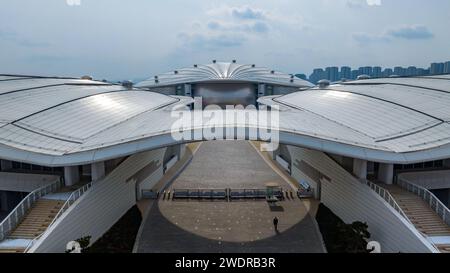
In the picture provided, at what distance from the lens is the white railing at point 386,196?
53.9 ft

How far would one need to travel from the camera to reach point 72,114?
2425 centimetres

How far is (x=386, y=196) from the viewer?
18.2 meters

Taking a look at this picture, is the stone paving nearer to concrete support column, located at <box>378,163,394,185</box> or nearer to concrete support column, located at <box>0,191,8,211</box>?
concrete support column, located at <box>378,163,394,185</box>

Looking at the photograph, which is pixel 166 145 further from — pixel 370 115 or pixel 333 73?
pixel 333 73

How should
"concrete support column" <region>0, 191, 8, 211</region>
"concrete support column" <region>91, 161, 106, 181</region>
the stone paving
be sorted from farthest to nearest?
"concrete support column" <region>0, 191, 8, 211</region> → "concrete support column" <region>91, 161, 106, 181</region> → the stone paving

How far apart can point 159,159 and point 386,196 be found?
1897 centimetres

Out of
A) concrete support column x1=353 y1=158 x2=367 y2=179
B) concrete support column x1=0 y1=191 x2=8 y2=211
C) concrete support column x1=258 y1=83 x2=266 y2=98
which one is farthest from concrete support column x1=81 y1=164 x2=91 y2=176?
concrete support column x1=258 y1=83 x2=266 y2=98

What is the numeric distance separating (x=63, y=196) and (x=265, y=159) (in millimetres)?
24049

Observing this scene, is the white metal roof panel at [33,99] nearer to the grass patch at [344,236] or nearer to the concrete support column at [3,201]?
the concrete support column at [3,201]

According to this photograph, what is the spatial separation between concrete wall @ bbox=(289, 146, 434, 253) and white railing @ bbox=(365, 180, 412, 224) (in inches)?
14.6

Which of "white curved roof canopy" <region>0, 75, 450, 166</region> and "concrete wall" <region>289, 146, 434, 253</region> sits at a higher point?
"white curved roof canopy" <region>0, 75, 450, 166</region>

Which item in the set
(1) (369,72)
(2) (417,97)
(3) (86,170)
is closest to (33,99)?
(3) (86,170)

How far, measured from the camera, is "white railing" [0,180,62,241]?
15.4 m

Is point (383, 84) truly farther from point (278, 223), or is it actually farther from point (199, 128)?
point (199, 128)
